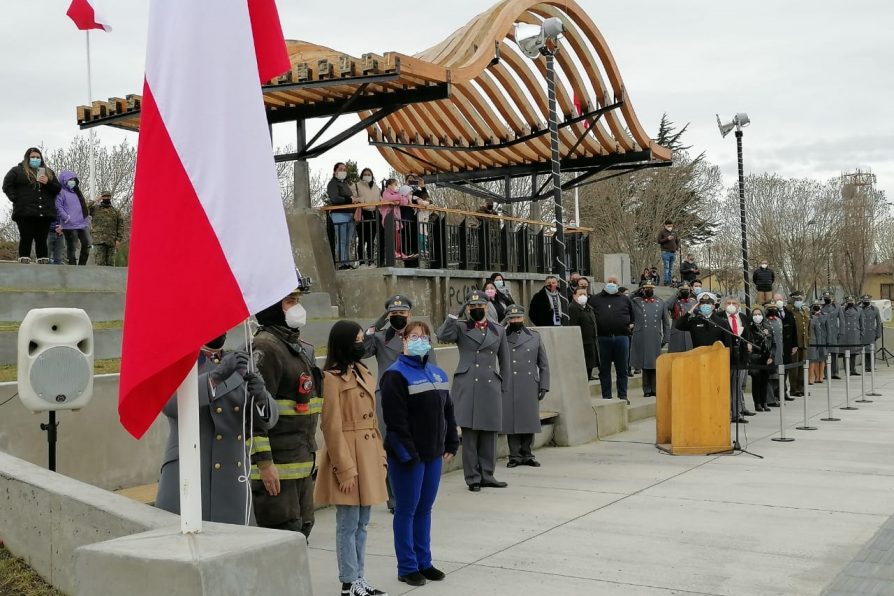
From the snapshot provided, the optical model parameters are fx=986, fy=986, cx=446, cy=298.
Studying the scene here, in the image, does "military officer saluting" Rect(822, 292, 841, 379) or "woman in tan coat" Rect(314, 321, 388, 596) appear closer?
"woman in tan coat" Rect(314, 321, 388, 596)

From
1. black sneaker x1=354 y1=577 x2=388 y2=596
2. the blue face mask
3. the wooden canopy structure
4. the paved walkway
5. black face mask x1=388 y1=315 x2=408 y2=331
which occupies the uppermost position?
the wooden canopy structure

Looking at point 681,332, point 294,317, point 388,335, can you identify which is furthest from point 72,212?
point 681,332

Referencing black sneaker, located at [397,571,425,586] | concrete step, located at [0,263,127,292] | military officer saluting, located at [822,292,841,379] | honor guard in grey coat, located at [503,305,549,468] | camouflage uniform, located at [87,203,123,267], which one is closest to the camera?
black sneaker, located at [397,571,425,586]

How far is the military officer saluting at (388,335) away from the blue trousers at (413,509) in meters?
1.55

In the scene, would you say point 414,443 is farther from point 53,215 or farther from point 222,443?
point 53,215

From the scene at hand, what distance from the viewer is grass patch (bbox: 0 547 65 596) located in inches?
221

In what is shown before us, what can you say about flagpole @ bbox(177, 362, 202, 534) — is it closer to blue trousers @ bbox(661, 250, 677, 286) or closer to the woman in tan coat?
the woman in tan coat

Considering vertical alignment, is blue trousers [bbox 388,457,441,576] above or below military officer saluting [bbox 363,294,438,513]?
below

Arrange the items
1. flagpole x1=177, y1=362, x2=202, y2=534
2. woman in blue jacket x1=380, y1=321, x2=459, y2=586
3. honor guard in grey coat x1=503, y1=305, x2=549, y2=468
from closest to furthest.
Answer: flagpole x1=177, y1=362, x2=202, y2=534
woman in blue jacket x1=380, y1=321, x2=459, y2=586
honor guard in grey coat x1=503, y1=305, x2=549, y2=468

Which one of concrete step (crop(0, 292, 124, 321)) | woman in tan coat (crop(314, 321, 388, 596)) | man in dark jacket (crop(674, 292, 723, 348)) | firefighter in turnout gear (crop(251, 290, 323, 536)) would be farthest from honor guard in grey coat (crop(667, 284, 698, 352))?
firefighter in turnout gear (crop(251, 290, 323, 536))

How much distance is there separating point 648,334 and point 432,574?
1116 centimetres

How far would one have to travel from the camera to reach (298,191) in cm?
1680

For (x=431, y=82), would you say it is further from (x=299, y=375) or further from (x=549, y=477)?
(x=299, y=375)

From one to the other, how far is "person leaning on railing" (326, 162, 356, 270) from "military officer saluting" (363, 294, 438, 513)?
311 inches
